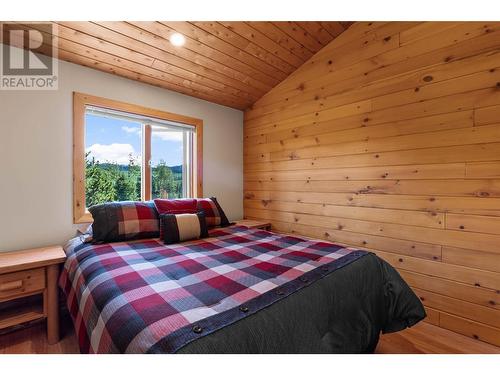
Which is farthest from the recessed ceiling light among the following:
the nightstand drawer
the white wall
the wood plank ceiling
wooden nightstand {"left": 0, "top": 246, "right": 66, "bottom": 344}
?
the nightstand drawer

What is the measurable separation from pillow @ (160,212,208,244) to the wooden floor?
0.92 metres

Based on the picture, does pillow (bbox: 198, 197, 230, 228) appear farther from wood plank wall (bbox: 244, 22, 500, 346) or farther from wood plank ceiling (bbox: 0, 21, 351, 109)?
wood plank ceiling (bbox: 0, 21, 351, 109)

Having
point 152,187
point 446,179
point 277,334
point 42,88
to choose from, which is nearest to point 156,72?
point 42,88

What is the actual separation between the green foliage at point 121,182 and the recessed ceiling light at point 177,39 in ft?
4.00

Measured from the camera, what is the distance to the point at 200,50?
221cm

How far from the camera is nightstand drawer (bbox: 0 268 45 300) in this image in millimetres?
1516

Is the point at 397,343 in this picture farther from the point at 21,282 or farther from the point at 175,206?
the point at 21,282

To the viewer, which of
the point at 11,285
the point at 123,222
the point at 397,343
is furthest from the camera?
the point at 123,222

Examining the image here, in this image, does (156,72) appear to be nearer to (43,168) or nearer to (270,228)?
(43,168)

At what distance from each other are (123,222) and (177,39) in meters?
1.56

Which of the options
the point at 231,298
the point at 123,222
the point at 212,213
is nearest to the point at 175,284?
the point at 231,298

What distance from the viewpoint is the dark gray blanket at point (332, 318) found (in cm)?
81

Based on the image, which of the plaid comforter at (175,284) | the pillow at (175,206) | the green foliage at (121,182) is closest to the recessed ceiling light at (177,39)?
the green foliage at (121,182)
